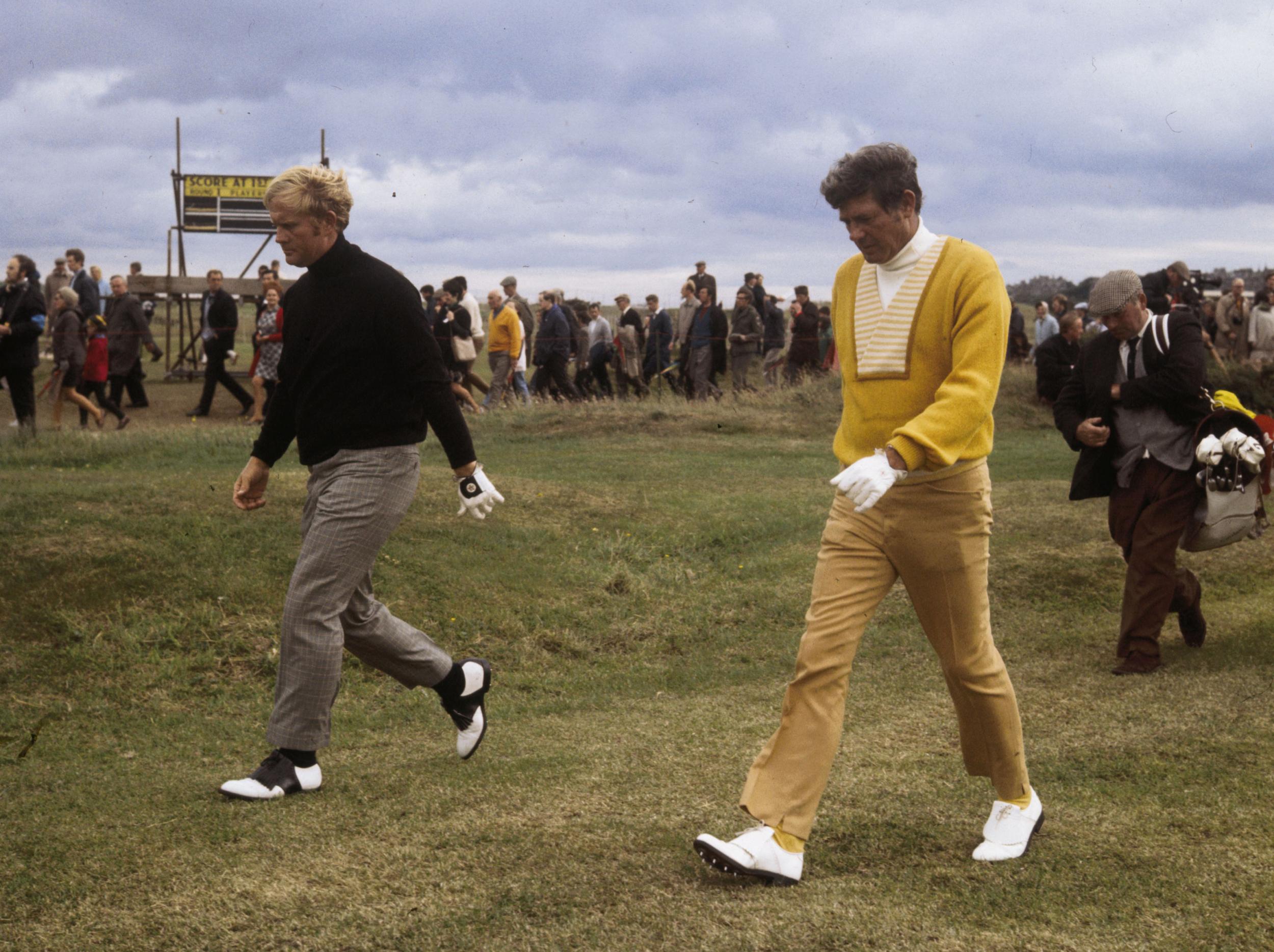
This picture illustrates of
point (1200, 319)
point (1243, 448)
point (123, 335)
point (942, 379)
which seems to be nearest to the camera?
point (942, 379)

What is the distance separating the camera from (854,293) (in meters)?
4.21

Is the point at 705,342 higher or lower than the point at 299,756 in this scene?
higher

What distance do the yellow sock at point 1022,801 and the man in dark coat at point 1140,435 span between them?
9.88ft

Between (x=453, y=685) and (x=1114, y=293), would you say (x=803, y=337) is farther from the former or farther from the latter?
(x=453, y=685)

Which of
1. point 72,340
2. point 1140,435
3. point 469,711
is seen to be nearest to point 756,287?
point 72,340

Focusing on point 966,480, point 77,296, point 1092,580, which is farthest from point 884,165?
point 77,296

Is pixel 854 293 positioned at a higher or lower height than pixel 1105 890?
higher

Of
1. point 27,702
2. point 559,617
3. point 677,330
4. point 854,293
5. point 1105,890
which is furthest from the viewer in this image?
point 677,330

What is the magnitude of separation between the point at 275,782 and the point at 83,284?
16127mm

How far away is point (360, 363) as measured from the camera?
15.8ft

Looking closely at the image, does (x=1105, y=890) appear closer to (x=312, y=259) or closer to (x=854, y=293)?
(x=854, y=293)

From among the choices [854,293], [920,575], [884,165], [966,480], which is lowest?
[920,575]

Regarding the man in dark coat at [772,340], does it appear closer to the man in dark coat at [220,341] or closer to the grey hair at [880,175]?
the man in dark coat at [220,341]

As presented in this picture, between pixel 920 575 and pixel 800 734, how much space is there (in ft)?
1.99
